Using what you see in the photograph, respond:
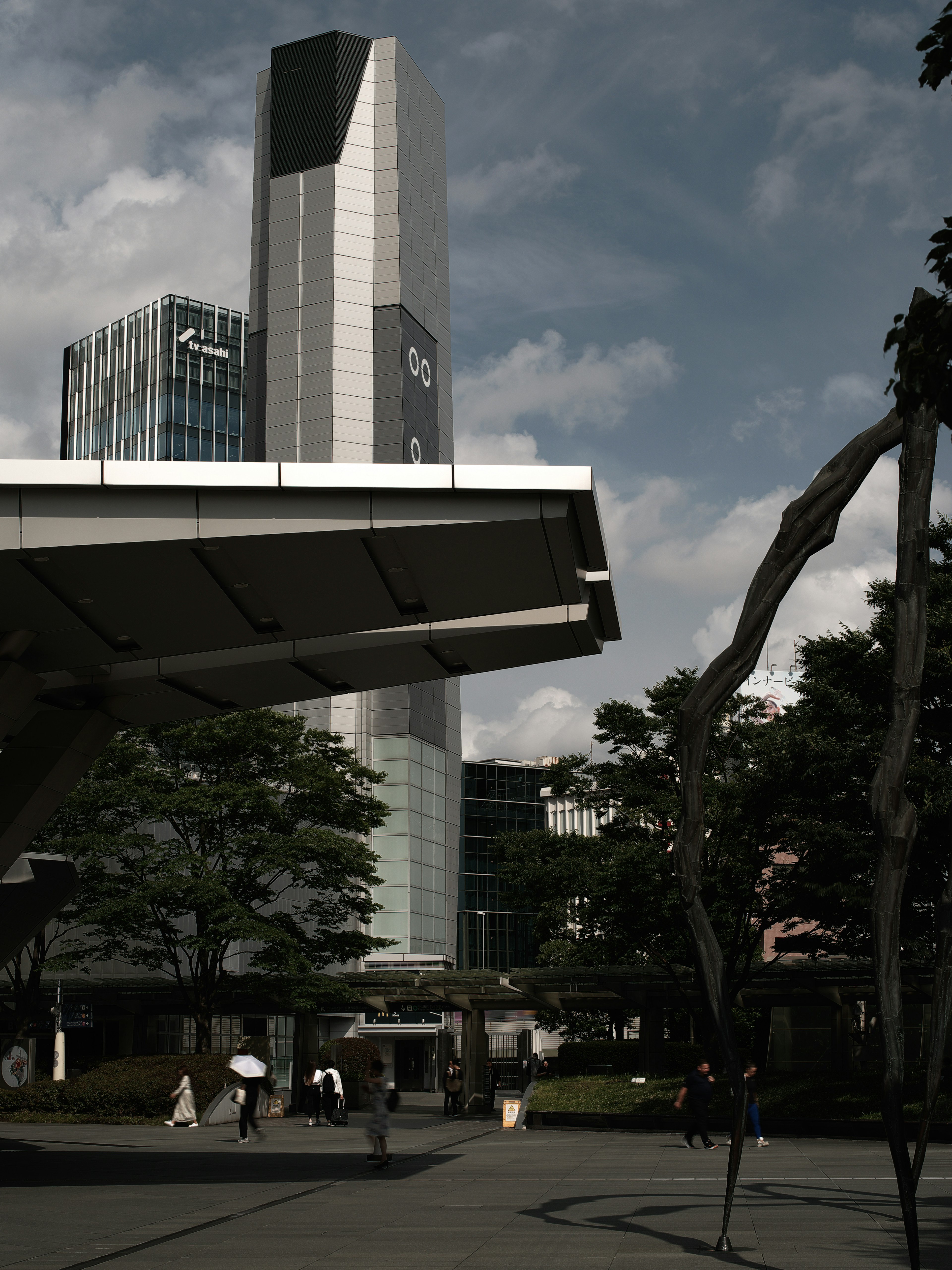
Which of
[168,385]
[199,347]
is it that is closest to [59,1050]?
[168,385]

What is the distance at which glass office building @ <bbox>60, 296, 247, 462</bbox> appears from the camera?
11188 cm

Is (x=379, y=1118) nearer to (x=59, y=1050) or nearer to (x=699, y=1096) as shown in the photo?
(x=699, y=1096)

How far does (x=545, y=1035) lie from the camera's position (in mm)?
109250

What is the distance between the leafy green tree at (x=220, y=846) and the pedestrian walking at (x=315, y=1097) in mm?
2296

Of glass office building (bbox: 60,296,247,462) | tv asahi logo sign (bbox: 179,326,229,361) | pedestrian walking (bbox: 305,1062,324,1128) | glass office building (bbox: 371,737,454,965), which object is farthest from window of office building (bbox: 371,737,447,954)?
tv asahi logo sign (bbox: 179,326,229,361)

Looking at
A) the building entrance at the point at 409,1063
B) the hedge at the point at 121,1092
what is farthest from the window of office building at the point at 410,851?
the hedge at the point at 121,1092

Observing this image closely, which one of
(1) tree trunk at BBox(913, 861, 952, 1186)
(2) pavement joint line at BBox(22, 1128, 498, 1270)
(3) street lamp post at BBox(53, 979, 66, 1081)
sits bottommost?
(3) street lamp post at BBox(53, 979, 66, 1081)

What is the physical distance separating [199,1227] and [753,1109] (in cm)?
1306

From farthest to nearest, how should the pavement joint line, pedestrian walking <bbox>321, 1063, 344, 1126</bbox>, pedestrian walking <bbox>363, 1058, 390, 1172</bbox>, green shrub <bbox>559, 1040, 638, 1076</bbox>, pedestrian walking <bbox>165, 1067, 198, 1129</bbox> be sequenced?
green shrub <bbox>559, 1040, 638, 1076</bbox>, pedestrian walking <bbox>321, 1063, 344, 1126</bbox>, pedestrian walking <bbox>165, 1067, 198, 1129</bbox>, pedestrian walking <bbox>363, 1058, 390, 1172</bbox>, the pavement joint line

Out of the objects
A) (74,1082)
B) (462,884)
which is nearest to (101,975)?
(74,1082)

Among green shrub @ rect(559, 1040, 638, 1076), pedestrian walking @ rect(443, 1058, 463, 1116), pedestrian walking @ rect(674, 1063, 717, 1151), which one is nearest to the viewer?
pedestrian walking @ rect(674, 1063, 717, 1151)

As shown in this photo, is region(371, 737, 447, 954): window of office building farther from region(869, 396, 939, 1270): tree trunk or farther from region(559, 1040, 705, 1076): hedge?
region(869, 396, 939, 1270): tree trunk

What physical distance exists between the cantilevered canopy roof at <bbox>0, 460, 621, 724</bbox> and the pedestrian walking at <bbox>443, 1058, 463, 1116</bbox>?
24402 mm

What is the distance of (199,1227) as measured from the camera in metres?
12.7
